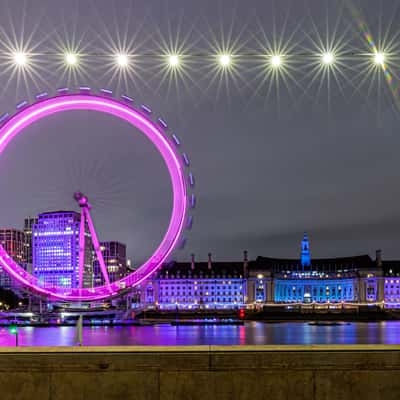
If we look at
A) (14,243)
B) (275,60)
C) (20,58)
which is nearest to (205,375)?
(275,60)

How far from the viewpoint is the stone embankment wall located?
6398 mm

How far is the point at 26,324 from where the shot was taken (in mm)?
82312

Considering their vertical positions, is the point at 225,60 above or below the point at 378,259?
above

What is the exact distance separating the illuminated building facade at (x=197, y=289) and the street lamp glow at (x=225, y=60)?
125 m

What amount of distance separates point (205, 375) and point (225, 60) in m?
5.53

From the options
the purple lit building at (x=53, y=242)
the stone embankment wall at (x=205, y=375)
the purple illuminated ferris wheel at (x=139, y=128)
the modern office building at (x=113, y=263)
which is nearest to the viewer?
the stone embankment wall at (x=205, y=375)

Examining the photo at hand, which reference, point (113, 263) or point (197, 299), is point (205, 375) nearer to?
point (113, 263)

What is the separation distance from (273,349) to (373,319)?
9418 cm

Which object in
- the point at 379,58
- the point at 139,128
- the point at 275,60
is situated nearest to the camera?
the point at 379,58

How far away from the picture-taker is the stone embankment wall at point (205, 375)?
21.0 ft

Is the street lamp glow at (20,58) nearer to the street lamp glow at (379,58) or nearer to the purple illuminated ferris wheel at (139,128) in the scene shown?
the street lamp glow at (379,58)

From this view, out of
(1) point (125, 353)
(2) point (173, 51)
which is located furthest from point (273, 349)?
(2) point (173, 51)

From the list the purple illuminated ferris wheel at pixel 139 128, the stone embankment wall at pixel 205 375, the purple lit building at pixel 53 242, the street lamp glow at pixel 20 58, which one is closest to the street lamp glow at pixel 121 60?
the street lamp glow at pixel 20 58

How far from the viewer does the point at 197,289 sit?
13588cm
